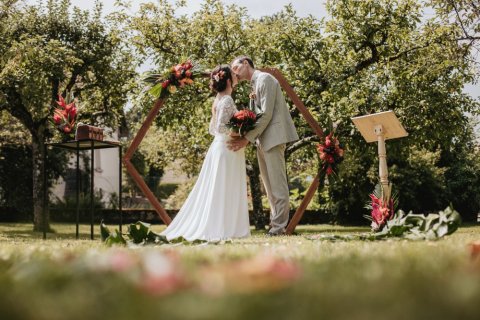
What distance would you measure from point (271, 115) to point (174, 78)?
6.14 ft

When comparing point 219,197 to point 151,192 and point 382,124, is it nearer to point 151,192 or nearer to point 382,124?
point 151,192

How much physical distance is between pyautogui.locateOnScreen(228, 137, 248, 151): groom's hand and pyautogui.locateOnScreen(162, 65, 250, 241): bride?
54 mm

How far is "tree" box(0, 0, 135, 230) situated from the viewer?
52.2 feet

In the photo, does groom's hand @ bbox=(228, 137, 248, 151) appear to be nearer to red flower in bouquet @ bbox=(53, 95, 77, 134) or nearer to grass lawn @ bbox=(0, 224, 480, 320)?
red flower in bouquet @ bbox=(53, 95, 77, 134)

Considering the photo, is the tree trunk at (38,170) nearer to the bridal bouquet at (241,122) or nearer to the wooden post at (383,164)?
the bridal bouquet at (241,122)

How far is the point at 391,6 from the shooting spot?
15180 millimetres

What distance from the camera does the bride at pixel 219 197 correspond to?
738cm

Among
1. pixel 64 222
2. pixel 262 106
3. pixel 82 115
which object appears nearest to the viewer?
pixel 262 106

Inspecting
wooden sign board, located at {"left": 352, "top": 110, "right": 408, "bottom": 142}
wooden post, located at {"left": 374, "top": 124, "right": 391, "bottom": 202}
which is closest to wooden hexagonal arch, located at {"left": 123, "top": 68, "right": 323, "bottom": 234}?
wooden sign board, located at {"left": 352, "top": 110, "right": 408, "bottom": 142}

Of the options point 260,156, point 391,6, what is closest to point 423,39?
point 391,6

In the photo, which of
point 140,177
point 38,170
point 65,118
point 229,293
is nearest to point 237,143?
point 140,177

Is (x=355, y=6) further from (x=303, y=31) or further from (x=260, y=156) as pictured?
(x=260, y=156)

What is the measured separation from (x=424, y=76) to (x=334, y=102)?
226cm

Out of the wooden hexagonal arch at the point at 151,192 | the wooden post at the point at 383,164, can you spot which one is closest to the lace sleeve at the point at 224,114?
the wooden hexagonal arch at the point at 151,192
